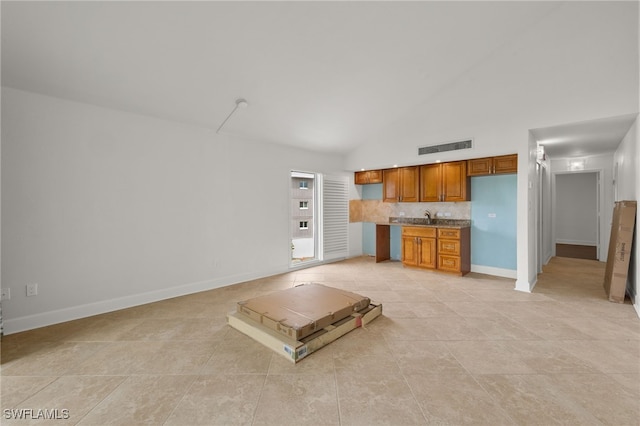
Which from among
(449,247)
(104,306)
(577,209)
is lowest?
(104,306)

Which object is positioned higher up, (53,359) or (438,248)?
(438,248)

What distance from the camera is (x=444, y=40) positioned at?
351 cm

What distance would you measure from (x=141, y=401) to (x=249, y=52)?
3383 mm

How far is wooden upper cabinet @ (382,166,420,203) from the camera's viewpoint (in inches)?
226

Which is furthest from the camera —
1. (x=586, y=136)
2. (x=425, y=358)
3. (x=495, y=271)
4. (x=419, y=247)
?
(x=419, y=247)

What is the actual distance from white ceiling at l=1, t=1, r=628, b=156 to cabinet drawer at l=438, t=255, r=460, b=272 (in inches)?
105

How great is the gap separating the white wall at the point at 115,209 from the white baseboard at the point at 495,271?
4.20m

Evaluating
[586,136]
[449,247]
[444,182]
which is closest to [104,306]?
[449,247]

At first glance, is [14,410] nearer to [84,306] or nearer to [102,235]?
[84,306]

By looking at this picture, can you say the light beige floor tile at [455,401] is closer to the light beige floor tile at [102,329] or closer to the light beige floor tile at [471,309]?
the light beige floor tile at [471,309]

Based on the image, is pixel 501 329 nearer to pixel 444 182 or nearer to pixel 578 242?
pixel 444 182

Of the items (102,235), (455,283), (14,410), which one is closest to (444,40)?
(455,283)

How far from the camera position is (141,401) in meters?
1.81

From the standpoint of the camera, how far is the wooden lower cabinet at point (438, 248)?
16.3ft
